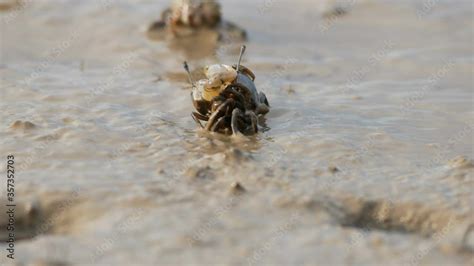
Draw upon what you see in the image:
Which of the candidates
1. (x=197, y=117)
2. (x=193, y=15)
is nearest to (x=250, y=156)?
(x=197, y=117)

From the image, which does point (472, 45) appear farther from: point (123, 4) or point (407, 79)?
point (123, 4)

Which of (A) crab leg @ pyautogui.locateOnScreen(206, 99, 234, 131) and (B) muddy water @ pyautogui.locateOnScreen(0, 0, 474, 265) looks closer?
(B) muddy water @ pyautogui.locateOnScreen(0, 0, 474, 265)

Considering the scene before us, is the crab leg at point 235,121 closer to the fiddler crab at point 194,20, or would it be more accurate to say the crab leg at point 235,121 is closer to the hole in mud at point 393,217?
A: the hole in mud at point 393,217

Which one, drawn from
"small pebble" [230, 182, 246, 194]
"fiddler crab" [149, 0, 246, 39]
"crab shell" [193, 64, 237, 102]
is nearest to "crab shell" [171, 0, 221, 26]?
"fiddler crab" [149, 0, 246, 39]

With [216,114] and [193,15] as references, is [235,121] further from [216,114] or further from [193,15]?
[193,15]

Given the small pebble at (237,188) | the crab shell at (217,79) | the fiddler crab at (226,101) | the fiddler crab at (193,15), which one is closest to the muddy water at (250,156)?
the small pebble at (237,188)

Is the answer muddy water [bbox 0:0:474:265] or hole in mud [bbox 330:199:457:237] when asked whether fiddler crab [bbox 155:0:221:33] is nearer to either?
muddy water [bbox 0:0:474:265]
